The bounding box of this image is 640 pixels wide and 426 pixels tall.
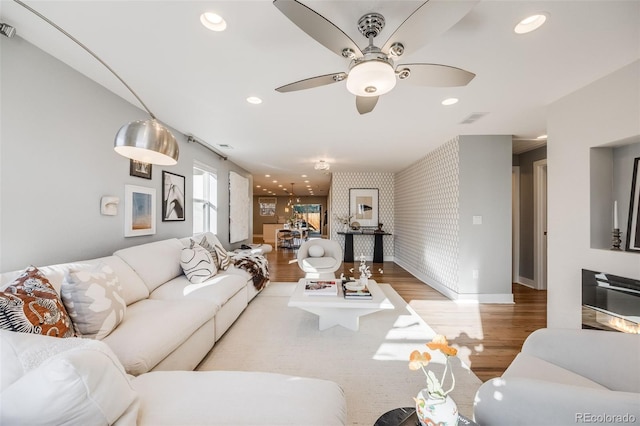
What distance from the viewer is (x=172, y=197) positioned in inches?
142

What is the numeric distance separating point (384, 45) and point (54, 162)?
8.54 ft

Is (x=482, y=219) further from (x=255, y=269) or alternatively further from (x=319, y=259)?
(x=255, y=269)

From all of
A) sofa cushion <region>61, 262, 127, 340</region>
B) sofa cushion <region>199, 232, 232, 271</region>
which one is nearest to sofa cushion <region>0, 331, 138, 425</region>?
sofa cushion <region>61, 262, 127, 340</region>

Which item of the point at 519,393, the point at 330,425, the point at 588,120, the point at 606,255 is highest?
the point at 588,120

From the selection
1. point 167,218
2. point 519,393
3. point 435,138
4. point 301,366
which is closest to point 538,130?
point 435,138

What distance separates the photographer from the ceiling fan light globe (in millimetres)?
1389

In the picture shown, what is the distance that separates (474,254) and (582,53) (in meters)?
2.65

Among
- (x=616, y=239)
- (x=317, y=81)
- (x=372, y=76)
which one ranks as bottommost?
(x=616, y=239)

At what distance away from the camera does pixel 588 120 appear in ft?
7.64

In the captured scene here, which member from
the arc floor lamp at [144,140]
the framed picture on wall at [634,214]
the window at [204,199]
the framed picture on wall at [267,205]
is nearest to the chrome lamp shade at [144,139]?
the arc floor lamp at [144,140]

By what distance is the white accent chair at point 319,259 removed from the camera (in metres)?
4.44

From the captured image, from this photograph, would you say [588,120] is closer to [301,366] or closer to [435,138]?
[435,138]

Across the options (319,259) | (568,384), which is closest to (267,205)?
(319,259)

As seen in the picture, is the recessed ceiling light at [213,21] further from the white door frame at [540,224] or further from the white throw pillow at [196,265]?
the white door frame at [540,224]
